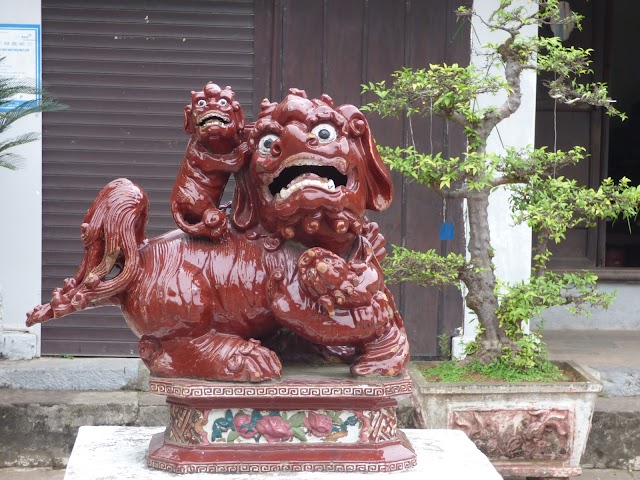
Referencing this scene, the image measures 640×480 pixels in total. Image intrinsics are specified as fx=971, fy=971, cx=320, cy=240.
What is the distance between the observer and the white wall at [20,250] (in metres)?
4.81

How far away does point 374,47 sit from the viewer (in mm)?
4898

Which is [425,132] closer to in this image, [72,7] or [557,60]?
[557,60]

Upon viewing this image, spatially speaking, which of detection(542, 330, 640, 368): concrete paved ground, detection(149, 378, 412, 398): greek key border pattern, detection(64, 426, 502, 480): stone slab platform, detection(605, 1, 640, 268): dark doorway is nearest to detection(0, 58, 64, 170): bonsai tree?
detection(64, 426, 502, 480): stone slab platform

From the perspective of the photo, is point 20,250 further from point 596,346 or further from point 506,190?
point 596,346

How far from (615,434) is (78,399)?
2.47 m

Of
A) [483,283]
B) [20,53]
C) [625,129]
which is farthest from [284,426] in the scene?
[625,129]

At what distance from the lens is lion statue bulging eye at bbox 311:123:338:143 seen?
231 cm

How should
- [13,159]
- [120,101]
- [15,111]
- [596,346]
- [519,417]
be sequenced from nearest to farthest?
[519,417]
[15,111]
[13,159]
[120,101]
[596,346]

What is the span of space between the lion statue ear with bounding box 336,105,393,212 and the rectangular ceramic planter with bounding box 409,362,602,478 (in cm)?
148

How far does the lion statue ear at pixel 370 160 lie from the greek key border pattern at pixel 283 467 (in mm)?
649

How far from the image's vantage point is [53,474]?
431 centimetres

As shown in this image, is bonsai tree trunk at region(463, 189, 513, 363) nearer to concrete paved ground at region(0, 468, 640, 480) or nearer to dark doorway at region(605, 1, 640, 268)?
concrete paved ground at region(0, 468, 640, 480)

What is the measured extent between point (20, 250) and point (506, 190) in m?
2.44

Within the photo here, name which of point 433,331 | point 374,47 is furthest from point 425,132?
point 433,331
